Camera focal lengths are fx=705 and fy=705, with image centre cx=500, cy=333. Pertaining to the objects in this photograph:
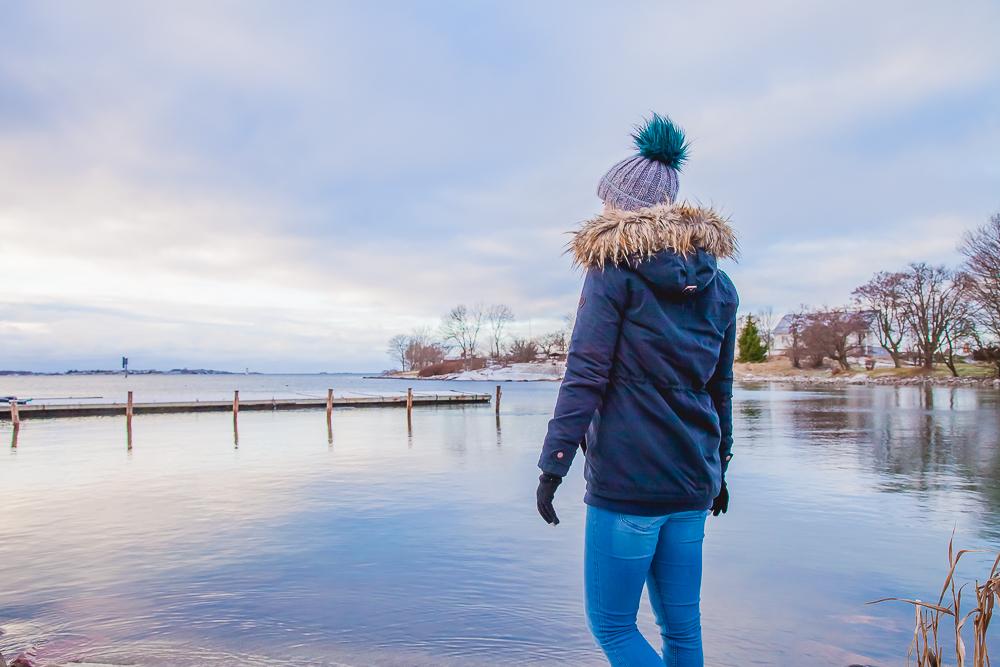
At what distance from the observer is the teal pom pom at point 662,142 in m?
2.03

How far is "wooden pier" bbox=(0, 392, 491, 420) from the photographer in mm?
22609

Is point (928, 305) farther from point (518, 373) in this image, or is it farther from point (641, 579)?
point (641, 579)

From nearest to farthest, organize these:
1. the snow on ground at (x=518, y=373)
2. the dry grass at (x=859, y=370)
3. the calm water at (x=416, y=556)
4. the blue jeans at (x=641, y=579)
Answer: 1. the blue jeans at (x=641, y=579)
2. the calm water at (x=416, y=556)
3. the dry grass at (x=859, y=370)
4. the snow on ground at (x=518, y=373)

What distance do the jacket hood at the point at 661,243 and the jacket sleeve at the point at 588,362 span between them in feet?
0.19

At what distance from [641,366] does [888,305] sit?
55.8 metres

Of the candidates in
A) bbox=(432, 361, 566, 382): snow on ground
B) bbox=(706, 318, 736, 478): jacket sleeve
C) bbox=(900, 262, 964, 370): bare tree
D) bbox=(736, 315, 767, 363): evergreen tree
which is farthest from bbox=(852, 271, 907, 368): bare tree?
bbox=(706, 318, 736, 478): jacket sleeve

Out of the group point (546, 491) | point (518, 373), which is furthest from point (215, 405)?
point (518, 373)

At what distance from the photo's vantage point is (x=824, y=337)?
55875 millimetres

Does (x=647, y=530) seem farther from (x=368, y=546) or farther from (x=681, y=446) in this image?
(x=368, y=546)

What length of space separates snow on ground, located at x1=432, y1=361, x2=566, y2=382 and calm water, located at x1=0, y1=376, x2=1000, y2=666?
6358 cm

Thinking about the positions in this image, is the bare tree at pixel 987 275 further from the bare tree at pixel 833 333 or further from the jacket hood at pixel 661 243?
the jacket hood at pixel 661 243

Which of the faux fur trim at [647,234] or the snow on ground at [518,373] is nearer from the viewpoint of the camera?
the faux fur trim at [647,234]

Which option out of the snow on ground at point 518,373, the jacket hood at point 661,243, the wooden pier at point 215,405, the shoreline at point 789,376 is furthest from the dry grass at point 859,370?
the jacket hood at point 661,243

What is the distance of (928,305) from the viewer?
4741 cm
